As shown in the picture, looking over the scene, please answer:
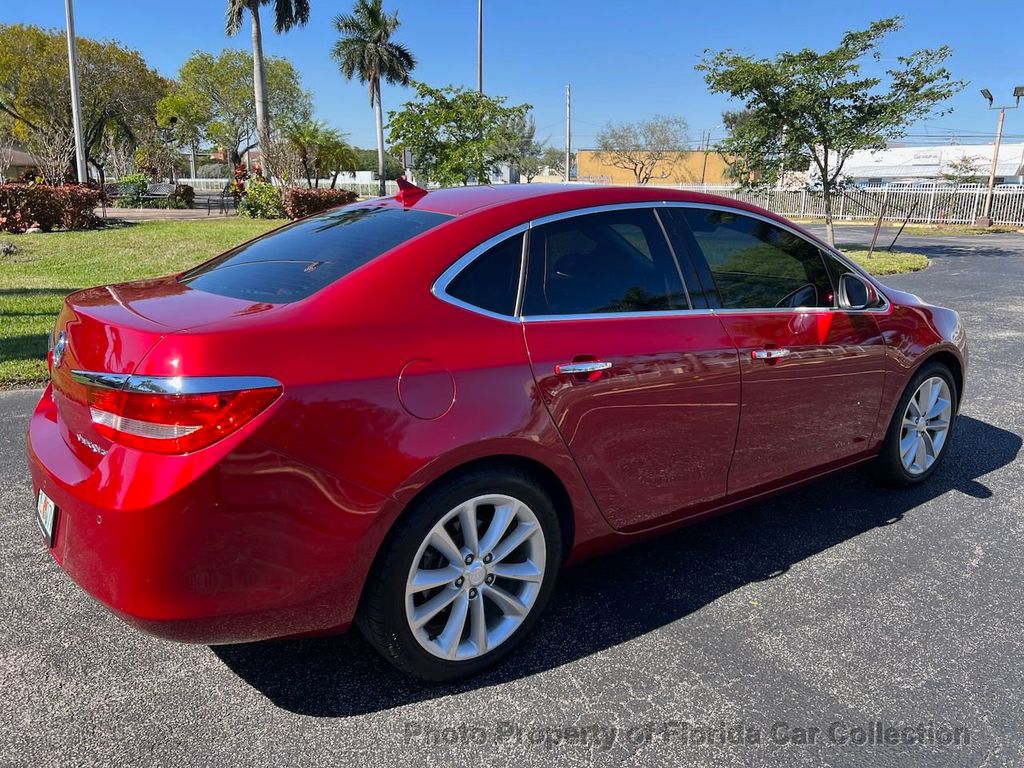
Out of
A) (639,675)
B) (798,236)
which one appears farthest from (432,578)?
(798,236)

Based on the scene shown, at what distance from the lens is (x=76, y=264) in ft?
43.0

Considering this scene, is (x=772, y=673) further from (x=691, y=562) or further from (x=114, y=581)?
(x=114, y=581)

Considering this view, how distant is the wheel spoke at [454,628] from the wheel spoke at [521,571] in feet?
0.50

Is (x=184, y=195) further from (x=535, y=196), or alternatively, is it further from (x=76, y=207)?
(x=535, y=196)

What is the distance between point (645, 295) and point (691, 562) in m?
1.31

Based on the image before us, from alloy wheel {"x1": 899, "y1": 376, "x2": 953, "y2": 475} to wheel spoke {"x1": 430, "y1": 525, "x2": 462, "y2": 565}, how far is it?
9.20 feet

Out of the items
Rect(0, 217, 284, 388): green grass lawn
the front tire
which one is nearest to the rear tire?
the front tire

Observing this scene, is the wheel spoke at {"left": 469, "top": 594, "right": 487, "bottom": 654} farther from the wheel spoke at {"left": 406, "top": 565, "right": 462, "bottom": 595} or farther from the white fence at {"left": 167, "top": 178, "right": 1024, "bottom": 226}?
the white fence at {"left": 167, "top": 178, "right": 1024, "bottom": 226}

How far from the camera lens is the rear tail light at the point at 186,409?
6.62 feet

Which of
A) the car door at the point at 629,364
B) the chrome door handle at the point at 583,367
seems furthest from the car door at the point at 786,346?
the chrome door handle at the point at 583,367

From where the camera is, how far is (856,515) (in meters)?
4.03

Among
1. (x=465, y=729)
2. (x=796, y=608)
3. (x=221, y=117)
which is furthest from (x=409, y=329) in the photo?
(x=221, y=117)

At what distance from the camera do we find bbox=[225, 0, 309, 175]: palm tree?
30703 millimetres

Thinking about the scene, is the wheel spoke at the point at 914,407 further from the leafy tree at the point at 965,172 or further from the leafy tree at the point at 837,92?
the leafy tree at the point at 965,172
